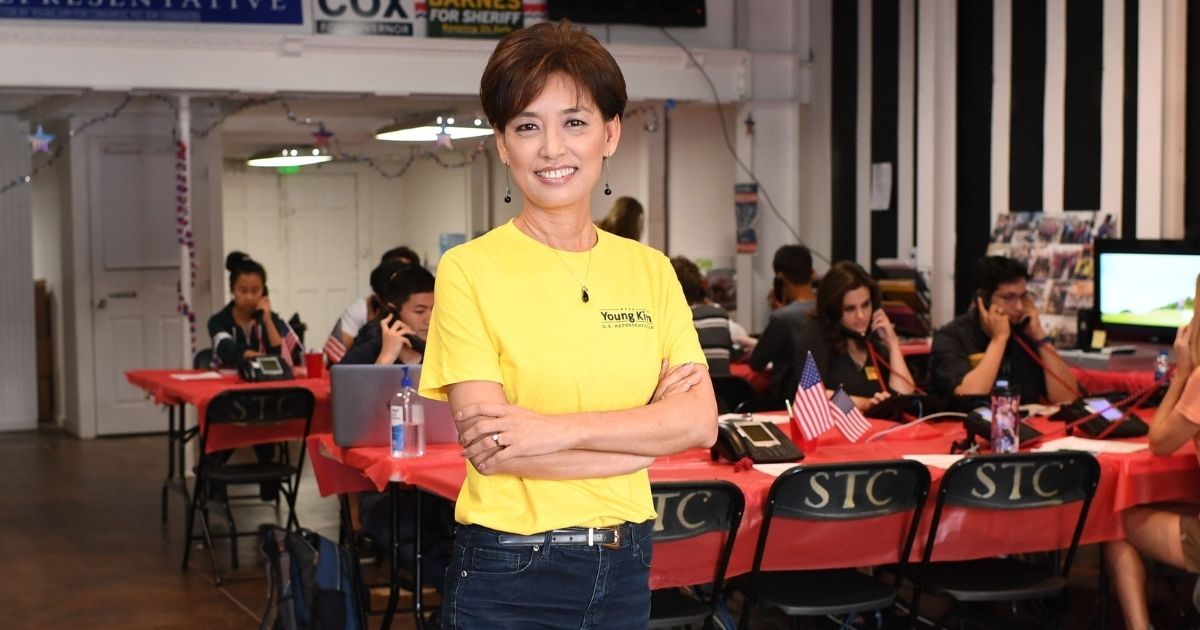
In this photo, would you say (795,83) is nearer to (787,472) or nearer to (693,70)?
(693,70)

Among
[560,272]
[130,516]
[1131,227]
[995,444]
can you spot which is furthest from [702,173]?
[560,272]

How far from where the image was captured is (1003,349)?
6.35 meters

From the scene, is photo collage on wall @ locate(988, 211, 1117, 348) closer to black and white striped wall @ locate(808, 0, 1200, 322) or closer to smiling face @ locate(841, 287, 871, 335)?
black and white striped wall @ locate(808, 0, 1200, 322)

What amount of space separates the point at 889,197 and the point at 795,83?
3.86ft

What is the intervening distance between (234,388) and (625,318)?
185 inches

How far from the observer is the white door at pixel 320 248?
16938 millimetres

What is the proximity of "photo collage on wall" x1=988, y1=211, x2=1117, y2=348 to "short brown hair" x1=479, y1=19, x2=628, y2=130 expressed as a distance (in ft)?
21.3

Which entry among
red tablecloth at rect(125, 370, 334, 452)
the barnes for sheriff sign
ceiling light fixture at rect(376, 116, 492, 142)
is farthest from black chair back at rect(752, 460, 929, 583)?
the barnes for sheriff sign

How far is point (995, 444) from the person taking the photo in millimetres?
4598

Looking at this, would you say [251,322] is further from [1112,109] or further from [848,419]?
[1112,109]

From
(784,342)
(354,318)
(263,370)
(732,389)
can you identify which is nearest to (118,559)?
(263,370)

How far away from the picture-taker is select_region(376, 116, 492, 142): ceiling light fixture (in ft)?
29.3

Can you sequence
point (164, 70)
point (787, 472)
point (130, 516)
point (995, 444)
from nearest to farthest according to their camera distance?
point (787, 472) < point (995, 444) < point (130, 516) < point (164, 70)

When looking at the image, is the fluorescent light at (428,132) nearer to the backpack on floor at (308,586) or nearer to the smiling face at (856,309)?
the smiling face at (856,309)
